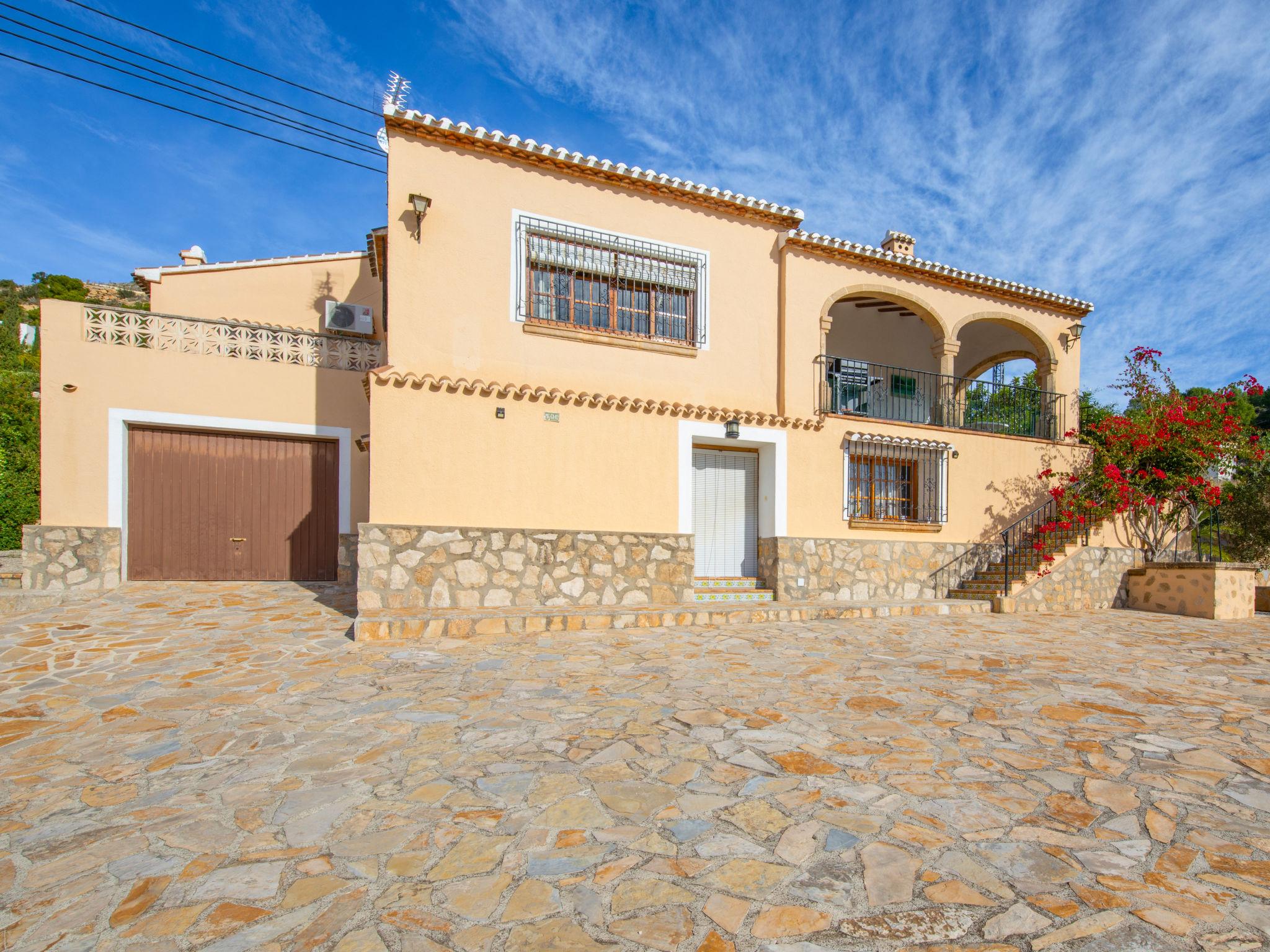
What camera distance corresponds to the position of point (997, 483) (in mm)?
11859

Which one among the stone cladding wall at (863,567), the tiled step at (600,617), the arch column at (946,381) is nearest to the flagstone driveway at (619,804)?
the tiled step at (600,617)

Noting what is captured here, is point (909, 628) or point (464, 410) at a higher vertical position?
point (464, 410)

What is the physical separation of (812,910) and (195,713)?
4.14 meters

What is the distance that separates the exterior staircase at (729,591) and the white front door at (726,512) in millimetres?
259

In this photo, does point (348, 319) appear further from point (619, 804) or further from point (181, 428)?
→ point (619, 804)

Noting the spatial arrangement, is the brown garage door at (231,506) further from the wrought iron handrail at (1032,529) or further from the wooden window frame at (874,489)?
the wrought iron handrail at (1032,529)

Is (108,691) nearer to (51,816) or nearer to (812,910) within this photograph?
(51,816)

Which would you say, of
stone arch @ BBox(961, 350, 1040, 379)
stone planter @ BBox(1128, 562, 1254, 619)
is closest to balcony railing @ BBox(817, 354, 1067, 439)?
stone arch @ BBox(961, 350, 1040, 379)

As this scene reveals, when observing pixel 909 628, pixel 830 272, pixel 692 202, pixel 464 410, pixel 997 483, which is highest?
pixel 692 202

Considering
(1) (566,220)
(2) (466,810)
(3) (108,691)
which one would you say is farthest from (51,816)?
(1) (566,220)

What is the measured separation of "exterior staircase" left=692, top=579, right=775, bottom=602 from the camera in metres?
9.45

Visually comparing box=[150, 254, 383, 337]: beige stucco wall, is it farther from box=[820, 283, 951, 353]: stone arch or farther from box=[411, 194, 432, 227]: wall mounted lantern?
box=[820, 283, 951, 353]: stone arch

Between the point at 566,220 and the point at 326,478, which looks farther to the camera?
the point at 326,478

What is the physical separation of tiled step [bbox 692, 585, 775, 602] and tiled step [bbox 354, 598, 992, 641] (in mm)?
161
